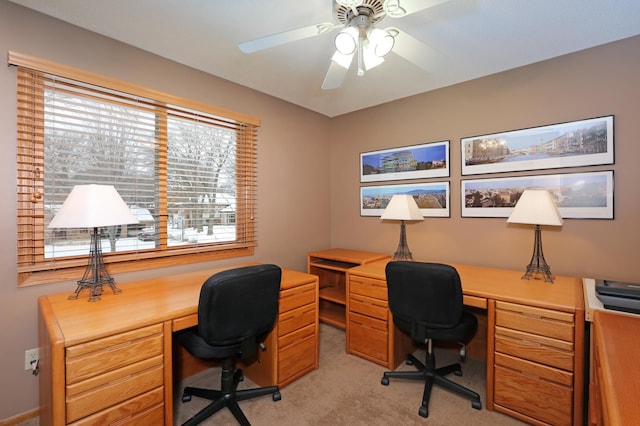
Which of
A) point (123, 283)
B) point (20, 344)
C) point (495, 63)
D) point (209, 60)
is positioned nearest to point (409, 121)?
point (495, 63)

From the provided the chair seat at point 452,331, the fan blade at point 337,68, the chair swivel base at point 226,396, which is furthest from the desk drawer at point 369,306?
the fan blade at point 337,68

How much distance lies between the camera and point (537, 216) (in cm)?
193

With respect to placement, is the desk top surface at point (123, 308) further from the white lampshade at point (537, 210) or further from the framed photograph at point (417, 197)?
the white lampshade at point (537, 210)

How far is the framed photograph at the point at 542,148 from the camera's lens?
6.67 feet

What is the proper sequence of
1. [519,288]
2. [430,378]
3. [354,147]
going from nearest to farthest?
[519,288], [430,378], [354,147]

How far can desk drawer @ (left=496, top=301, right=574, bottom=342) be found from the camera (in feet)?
5.22

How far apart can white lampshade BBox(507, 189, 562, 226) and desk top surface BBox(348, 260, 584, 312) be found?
42 centimetres

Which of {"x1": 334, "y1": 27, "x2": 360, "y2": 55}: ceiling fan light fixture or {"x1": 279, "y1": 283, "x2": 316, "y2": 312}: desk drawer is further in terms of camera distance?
{"x1": 279, "y1": 283, "x2": 316, "y2": 312}: desk drawer

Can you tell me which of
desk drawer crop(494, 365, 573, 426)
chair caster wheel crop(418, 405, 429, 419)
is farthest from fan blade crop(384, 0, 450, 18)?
chair caster wheel crop(418, 405, 429, 419)

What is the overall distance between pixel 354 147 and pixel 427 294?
2090mm

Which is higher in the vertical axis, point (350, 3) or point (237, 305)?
point (350, 3)

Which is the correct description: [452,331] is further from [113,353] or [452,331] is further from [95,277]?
[95,277]

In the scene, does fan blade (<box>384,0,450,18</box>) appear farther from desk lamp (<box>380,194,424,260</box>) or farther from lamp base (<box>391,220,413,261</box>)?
lamp base (<box>391,220,413,261</box>)

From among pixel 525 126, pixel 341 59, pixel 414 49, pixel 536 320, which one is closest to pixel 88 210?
pixel 341 59
